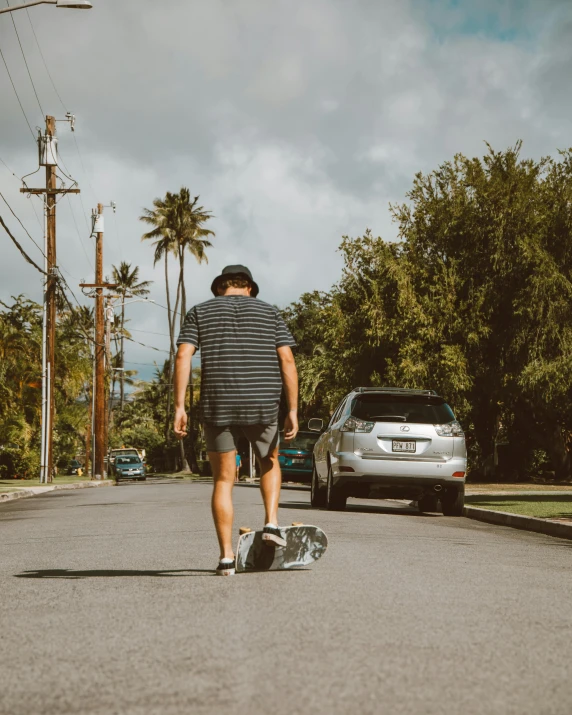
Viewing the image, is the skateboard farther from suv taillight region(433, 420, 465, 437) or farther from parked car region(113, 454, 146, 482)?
parked car region(113, 454, 146, 482)

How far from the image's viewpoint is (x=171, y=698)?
12.8 feet

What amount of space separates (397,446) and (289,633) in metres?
9.68

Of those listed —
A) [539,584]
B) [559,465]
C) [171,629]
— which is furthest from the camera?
[559,465]

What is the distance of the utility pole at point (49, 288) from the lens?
3509cm

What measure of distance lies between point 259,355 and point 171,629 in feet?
8.12

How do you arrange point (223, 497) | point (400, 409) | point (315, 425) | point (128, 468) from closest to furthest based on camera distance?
point (223, 497)
point (400, 409)
point (315, 425)
point (128, 468)

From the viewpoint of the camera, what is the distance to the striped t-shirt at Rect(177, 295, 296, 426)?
7.13m

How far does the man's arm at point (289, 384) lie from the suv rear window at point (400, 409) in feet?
24.1

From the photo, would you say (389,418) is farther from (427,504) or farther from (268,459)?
(268,459)

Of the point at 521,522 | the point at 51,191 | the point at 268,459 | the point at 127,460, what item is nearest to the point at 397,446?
the point at 521,522

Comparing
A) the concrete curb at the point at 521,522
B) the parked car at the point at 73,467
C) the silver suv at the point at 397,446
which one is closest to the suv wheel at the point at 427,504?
the concrete curb at the point at 521,522

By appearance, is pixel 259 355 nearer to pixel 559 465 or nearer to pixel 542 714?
pixel 542 714

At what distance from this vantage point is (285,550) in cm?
736

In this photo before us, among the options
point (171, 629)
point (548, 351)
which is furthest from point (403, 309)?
point (171, 629)
